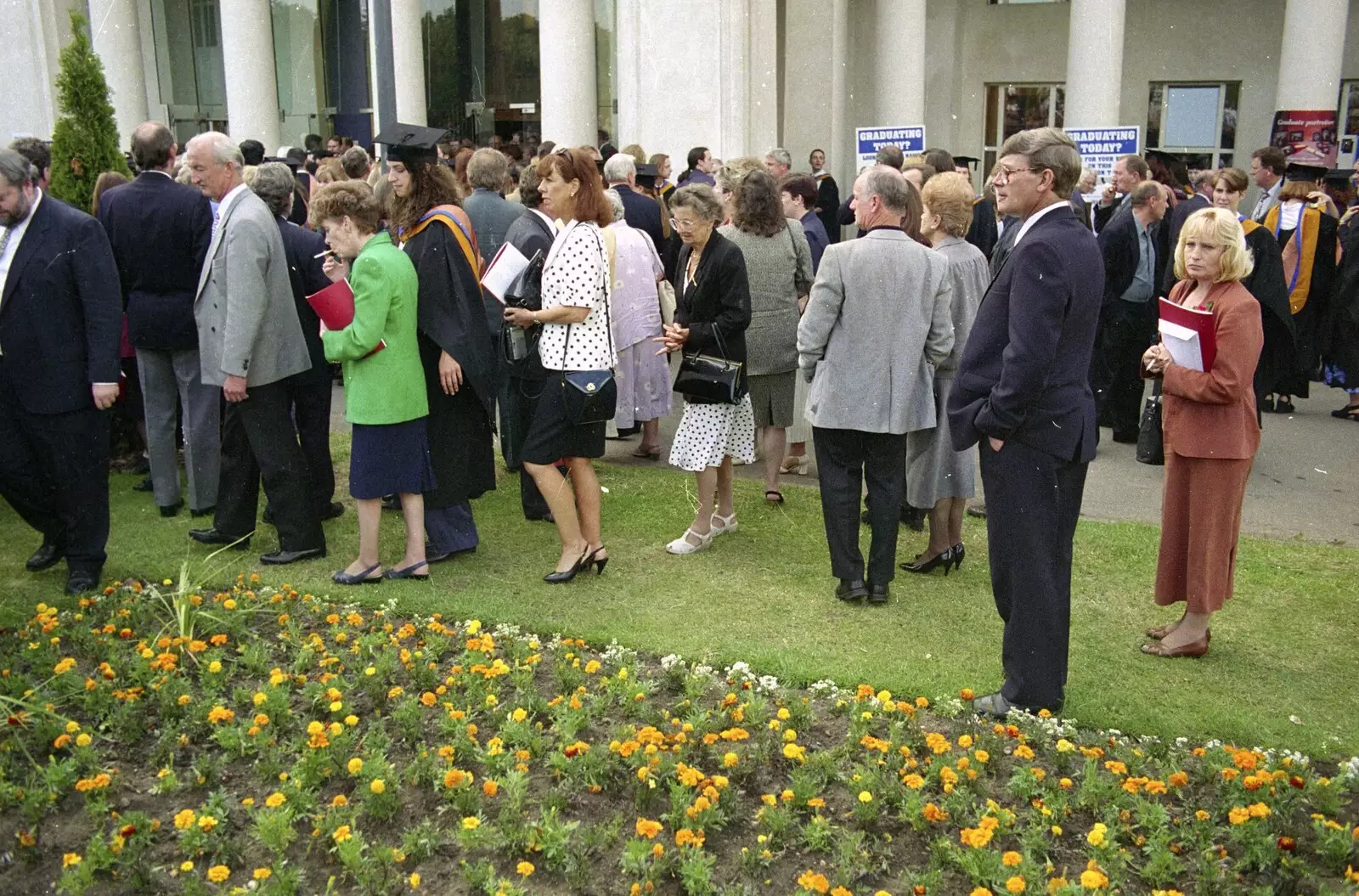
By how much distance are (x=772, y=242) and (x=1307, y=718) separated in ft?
13.6

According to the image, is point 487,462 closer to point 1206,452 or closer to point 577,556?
point 577,556

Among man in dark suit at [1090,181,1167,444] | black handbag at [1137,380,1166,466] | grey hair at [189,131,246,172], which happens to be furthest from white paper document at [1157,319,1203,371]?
grey hair at [189,131,246,172]

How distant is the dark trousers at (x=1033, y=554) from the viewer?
4.93m

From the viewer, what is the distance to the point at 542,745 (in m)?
4.75

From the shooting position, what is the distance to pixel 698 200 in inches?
275

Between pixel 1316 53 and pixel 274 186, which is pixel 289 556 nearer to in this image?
pixel 274 186

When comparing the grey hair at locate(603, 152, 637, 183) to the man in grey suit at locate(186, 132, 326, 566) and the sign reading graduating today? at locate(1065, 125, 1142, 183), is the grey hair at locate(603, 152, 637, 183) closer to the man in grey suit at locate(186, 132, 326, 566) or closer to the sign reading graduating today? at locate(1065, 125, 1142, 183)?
the man in grey suit at locate(186, 132, 326, 566)

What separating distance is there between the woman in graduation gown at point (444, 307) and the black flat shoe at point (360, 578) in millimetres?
486

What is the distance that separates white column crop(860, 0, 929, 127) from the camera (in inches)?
887

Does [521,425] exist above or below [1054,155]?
below

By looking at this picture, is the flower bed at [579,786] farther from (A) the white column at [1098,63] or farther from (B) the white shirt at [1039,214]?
(A) the white column at [1098,63]

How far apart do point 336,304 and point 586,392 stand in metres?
1.29

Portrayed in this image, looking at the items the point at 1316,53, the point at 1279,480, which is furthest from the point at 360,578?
the point at 1316,53

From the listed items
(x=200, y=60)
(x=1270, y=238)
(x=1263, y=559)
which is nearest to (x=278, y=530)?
(x=1263, y=559)
